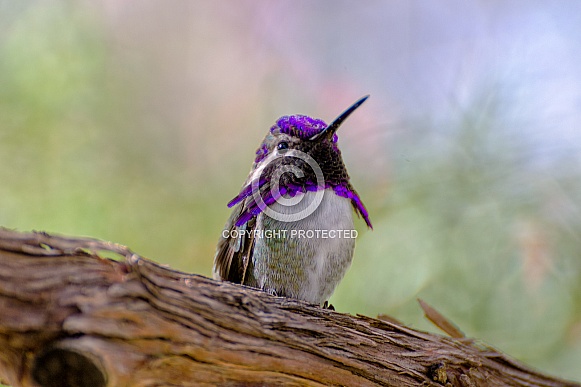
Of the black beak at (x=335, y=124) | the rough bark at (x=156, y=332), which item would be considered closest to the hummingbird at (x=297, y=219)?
the black beak at (x=335, y=124)

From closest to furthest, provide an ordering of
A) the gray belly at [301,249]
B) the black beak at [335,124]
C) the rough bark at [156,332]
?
the rough bark at [156,332] → the gray belly at [301,249] → the black beak at [335,124]

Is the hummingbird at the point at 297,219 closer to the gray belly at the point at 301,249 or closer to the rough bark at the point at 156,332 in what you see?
the gray belly at the point at 301,249

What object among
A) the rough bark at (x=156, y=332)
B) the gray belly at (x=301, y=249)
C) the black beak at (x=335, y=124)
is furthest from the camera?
the black beak at (x=335, y=124)

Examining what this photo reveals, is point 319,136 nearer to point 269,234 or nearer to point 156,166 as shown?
point 269,234

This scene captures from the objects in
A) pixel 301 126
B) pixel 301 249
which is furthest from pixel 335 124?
pixel 301 249

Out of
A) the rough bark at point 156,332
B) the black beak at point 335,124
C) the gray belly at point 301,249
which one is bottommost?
the rough bark at point 156,332

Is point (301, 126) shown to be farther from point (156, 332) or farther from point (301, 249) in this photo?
point (156, 332)

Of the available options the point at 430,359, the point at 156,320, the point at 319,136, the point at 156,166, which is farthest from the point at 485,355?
the point at 156,166
